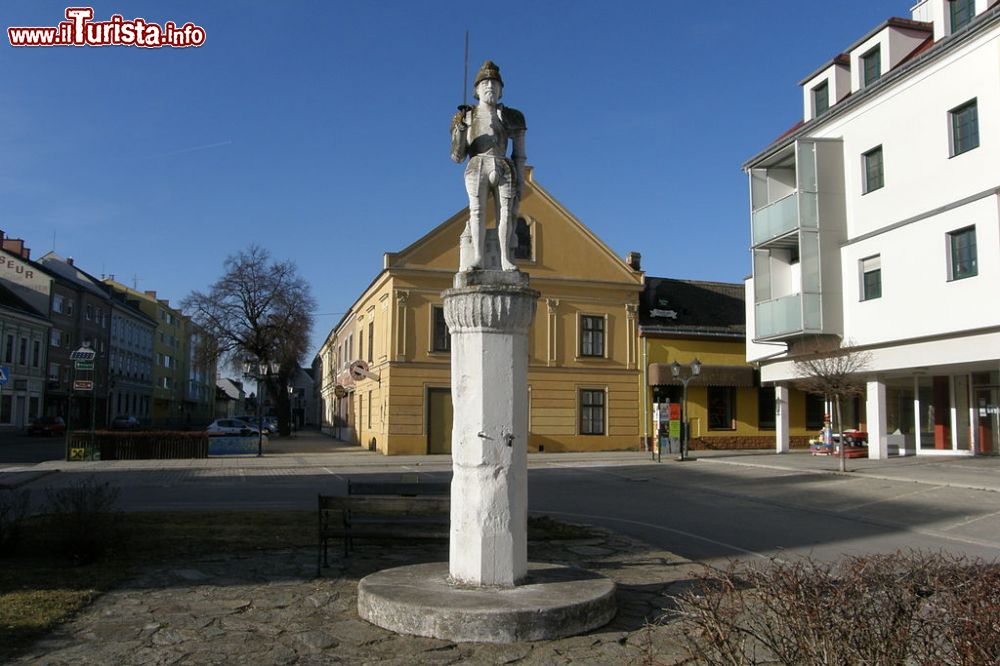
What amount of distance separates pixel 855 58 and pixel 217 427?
34.1 m

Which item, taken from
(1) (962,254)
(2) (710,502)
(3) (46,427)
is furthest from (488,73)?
(3) (46,427)

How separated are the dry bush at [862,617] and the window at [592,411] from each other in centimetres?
2926

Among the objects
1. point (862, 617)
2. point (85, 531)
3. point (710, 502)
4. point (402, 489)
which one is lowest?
point (710, 502)

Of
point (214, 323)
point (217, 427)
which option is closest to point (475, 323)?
point (217, 427)

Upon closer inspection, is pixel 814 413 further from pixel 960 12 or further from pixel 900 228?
pixel 960 12

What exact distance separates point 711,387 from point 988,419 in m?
11.1

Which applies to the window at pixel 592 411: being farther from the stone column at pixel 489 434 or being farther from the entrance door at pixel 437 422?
the stone column at pixel 489 434

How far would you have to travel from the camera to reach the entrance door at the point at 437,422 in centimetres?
3086

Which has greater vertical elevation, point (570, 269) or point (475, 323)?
point (570, 269)

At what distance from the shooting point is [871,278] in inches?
937

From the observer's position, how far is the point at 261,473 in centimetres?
2269

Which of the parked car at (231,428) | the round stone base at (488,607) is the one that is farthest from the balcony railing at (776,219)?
the parked car at (231,428)

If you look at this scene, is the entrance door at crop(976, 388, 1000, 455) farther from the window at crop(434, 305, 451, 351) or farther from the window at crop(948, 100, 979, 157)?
the window at crop(434, 305, 451, 351)

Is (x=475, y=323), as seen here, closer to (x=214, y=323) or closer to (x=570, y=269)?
(x=570, y=269)
